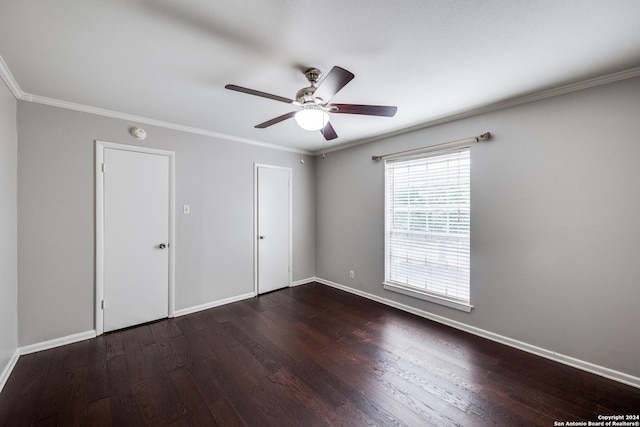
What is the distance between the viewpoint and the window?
290 cm

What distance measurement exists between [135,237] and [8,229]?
0.96 m

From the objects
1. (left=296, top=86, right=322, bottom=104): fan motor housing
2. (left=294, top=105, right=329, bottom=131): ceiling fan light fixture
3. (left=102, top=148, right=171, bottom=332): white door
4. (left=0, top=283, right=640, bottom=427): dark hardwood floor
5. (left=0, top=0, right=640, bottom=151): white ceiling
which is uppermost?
(left=0, top=0, right=640, bottom=151): white ceiling

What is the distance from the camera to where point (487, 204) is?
8.82 feet

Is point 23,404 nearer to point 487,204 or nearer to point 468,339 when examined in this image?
point 468,339

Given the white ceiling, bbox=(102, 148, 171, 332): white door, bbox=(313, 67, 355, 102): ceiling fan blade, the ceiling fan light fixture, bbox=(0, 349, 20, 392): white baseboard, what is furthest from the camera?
bbox=(102, 148, 171, 332): white door

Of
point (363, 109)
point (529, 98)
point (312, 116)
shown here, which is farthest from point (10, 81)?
point (529, 98)

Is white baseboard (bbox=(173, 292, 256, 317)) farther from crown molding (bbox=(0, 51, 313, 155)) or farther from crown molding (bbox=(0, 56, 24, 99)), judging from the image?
crown molding (bbox=(0, 56, 24, 99))

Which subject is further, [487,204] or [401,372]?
[487,204]

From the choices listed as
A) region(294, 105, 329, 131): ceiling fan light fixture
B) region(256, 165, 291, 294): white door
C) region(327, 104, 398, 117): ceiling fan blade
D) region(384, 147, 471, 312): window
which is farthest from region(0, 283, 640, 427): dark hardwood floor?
region(327, 104, 398, 117): ceiling fan blade

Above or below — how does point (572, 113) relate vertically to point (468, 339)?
above

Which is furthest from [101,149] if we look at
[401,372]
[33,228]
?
[401,372]

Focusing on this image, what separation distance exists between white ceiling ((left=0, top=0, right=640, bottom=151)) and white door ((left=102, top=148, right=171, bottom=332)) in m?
0.74

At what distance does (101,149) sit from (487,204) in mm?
4186

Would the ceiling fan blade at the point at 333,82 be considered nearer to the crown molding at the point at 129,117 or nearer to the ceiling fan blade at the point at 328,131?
the ceiling fan blade at the point at 328,131
